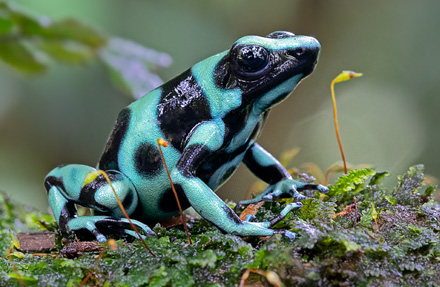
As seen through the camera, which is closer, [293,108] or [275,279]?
[275,279]

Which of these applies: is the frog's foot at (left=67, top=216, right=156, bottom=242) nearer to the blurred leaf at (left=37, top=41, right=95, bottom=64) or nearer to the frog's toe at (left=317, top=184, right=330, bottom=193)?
the frog's toe at (left=317, top=184, right=330, bottom=193)

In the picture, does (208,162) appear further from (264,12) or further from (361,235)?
(264,12)

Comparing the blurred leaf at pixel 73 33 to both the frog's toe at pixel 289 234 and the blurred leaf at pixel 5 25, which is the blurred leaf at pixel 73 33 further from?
the frog's toe at pixel 289 234

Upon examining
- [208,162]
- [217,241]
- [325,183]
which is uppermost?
[208,162]

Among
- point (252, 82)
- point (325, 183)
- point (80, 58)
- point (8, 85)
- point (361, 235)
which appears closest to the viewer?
point (361, 235)

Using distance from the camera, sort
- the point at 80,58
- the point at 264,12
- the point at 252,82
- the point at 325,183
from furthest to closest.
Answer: the point at 264,12
the point at 80,58
the point at 325,183
the point at 252,82

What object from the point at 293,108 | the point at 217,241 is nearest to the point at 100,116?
the point at 293,108

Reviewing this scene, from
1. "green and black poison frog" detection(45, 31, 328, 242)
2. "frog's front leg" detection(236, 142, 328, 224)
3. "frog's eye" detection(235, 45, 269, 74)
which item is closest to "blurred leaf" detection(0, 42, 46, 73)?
"green and black poison frog" detection(45, 31, 328, 242)

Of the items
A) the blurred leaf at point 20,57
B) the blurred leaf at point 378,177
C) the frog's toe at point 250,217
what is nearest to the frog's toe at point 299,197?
the frog's toe at point 250,217
